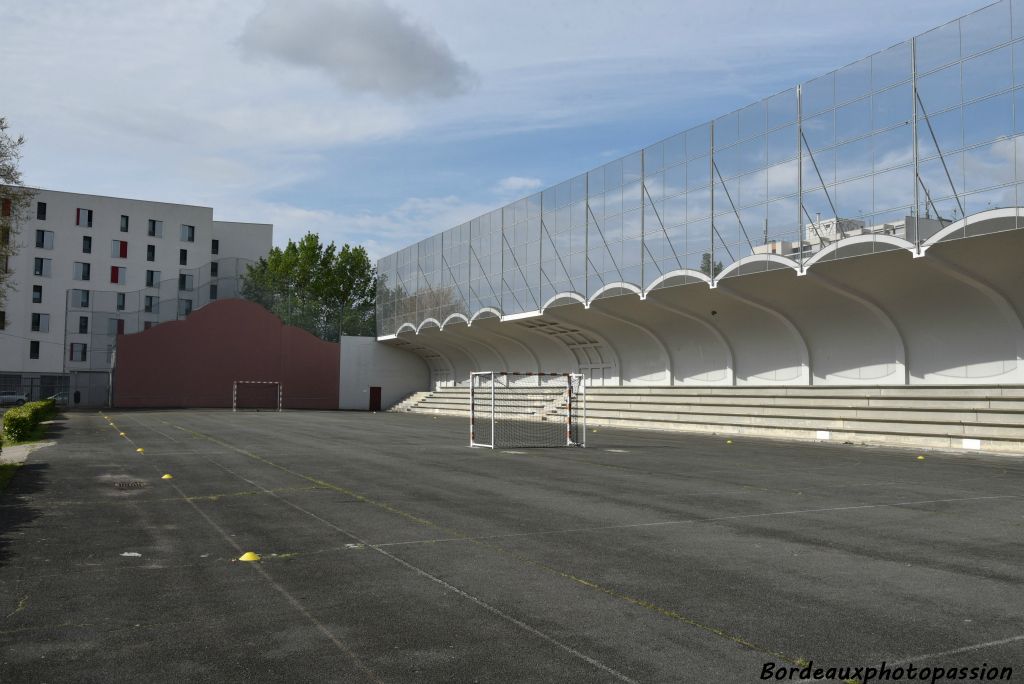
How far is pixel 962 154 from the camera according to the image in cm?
2239

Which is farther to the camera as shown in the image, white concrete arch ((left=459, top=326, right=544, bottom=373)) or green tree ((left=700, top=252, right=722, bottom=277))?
white concrete arch ((left=459, top=326, right=544, bottom=373))

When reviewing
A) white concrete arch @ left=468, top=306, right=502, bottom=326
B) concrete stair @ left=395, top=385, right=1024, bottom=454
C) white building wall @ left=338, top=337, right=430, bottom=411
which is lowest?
concrete stair @ left=395, top=385, right=1024, bottom=454

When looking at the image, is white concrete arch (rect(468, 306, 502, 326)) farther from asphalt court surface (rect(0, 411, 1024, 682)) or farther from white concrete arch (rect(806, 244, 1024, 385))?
asphalt court surface (rect(0, 411, 1024, 682))

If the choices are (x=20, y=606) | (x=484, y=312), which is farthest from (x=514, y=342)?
(x=20, y=606)

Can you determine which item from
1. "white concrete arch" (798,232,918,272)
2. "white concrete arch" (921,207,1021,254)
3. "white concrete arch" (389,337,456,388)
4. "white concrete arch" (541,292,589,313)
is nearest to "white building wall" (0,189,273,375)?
"white concrete arch" (389,337,456,388)

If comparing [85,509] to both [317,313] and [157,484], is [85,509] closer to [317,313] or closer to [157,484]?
[157,484]

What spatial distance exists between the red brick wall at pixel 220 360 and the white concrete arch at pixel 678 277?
37.2 meters

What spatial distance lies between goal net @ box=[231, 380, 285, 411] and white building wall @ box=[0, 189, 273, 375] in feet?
83.0

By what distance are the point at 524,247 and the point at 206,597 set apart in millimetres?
39560

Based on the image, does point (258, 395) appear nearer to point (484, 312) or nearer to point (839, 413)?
point (484, 312)

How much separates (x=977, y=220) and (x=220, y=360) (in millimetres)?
52441

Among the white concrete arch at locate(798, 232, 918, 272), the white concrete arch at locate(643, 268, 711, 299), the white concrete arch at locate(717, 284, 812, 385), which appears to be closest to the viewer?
the white concrete arch at locate(798, 232, 918, 272)

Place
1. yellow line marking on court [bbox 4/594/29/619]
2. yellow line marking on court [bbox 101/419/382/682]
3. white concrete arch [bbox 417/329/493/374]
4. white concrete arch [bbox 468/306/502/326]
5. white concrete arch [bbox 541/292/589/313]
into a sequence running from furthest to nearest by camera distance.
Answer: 1. white concrete arch [bbox 417/329/493/374]
2. white concrete arch [bbox 468/306/502/326]
3. white concrete arch [bbox 541/292/589/313]
4. yellow line marking on court [bbox 4/594/29/619]
5. yellow line marking on court [bbox 101/419/382/682]

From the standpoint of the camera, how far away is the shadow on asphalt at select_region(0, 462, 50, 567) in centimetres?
928
